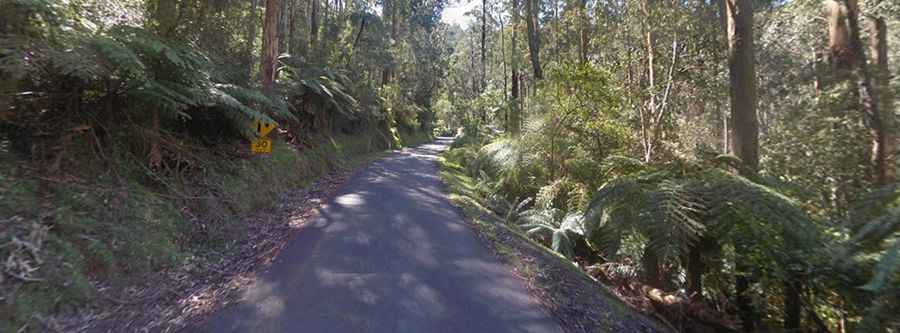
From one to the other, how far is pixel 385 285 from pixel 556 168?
25.8ft

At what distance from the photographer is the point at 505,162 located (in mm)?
13289

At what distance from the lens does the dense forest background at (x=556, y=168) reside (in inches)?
176

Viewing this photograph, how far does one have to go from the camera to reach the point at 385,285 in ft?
16.0

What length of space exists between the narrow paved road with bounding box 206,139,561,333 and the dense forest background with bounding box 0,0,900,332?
1338 mm

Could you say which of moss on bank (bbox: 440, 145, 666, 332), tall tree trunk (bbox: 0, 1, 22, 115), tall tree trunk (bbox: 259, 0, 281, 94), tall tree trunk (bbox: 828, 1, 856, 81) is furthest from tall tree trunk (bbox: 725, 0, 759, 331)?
tall tree trunk (bbox: 259, 0, 281, 94)

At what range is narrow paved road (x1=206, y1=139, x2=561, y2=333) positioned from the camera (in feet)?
13.3

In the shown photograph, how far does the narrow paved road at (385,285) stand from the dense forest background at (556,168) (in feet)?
4.39

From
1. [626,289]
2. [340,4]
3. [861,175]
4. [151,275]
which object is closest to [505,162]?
[626,289]

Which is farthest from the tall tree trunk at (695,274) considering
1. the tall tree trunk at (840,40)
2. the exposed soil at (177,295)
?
the exposed soil at (177,295)

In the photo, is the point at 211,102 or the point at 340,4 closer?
the point at 211,102

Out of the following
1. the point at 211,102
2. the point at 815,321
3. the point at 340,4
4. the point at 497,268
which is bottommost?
the point at 815,321

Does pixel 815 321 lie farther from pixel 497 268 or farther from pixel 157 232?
pixel 157 232

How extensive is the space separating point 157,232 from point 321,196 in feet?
15.4

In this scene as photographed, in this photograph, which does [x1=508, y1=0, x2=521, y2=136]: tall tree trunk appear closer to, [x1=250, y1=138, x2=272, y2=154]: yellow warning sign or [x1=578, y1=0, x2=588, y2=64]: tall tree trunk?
[x1=578, y1=0, x2=588, y2=64]: tall tree trunk
